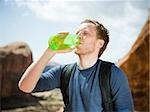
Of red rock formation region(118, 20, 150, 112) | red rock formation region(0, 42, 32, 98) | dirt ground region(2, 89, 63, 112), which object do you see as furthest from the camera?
red rock formation region(0, 42, 32, 98)

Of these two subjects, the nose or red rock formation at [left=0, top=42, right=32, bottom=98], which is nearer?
the nose

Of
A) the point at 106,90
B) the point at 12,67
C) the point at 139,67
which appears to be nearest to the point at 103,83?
the point at 106,90

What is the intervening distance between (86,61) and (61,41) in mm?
92

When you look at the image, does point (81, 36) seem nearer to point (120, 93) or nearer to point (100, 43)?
point (100, 43)

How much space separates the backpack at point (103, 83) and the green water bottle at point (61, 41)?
0.22 ft

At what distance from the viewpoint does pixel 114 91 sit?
79cm

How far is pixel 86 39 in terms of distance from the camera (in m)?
0.85

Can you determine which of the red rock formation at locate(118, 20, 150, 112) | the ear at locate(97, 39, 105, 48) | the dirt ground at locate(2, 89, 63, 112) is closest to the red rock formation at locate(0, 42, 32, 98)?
the dirt ground at locate(2, 89, 63, 112)

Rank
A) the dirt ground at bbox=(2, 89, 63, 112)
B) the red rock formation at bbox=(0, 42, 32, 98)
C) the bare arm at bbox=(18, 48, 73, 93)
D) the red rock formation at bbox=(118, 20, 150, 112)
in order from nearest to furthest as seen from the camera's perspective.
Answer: the bare arm at bbox=(18, 48, 73, 93) → the red rock formation at bbox=(118, 20, 150, 112) → the dirt ground at bbox=(2, 89, 63, 112) → the red rock formation at bbox=(0, 42, 32, 98)

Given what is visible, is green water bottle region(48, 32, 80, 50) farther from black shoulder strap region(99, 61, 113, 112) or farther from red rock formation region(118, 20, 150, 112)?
red rock formation region(118, 20, 150, 112)

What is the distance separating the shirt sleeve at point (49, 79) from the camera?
816mm

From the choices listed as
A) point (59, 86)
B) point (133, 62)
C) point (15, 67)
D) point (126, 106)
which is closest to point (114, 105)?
point (126, 106)

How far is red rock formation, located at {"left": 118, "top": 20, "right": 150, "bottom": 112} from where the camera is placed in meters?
2.39

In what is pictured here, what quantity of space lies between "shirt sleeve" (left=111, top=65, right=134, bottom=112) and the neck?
0.07 meters
